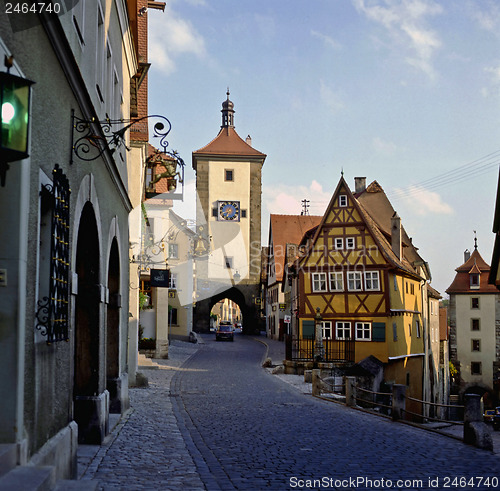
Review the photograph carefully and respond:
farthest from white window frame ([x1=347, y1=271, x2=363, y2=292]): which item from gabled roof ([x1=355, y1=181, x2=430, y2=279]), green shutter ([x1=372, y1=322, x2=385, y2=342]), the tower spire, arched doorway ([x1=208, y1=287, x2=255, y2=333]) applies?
the tower spire

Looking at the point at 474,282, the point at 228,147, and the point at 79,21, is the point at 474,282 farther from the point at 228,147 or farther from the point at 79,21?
the point at 79,21

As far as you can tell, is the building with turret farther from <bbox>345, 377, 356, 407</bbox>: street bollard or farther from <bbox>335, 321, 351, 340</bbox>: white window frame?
<bbox>345, 377, 356, 407</bbox>: street bollard

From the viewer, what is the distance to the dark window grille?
595 cm

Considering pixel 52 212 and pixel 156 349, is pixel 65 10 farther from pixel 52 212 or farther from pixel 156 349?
pixel 156 349

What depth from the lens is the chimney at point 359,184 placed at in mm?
50219

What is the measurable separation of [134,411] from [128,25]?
7737 millimetres

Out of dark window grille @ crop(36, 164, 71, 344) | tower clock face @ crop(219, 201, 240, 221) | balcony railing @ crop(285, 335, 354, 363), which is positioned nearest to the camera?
dark window grille @ crop(36, 164, 71, 344)

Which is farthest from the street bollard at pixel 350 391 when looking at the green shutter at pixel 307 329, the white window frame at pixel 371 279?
the white window frame at pixel 371 279

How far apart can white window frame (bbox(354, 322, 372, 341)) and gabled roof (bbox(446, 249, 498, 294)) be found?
27.0m

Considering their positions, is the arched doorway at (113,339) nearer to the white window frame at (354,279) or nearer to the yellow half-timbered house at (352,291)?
the yellow half-timbered house at (352,291)

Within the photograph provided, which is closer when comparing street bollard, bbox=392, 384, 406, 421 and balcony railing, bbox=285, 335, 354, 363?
street bollard, bbox=392, 384, 406, 421

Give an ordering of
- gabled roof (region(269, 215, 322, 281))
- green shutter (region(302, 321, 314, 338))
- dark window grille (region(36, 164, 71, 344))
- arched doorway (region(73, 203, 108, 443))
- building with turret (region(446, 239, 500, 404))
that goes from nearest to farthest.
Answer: dark window grille (region(36, 164, 71, 344)), arched doorway (region(73, 203, 108, 443)), green shutter (region(302, 321, 314, 338)), building with turret (region(446, 239, 500, 404)), gabled roof (region(269, 215, 322, 281))

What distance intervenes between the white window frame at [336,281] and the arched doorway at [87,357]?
24.6 metres

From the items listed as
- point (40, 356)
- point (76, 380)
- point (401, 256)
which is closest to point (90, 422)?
point (76, 380)
